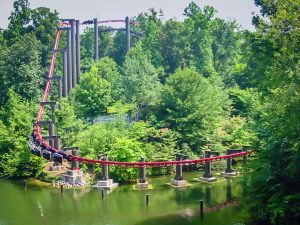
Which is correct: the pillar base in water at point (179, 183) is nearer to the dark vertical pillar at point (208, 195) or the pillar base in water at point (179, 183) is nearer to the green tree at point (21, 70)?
the dark vertical pillar at point (208, 195)

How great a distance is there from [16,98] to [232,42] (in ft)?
86.3

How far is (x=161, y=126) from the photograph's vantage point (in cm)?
3081

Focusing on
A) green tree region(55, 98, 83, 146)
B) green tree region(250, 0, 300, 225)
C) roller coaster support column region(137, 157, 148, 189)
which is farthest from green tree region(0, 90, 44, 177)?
green tree region(250, 0, 300, 225)

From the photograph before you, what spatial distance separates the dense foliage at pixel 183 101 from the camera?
13.3 metres

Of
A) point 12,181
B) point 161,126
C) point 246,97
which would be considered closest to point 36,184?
point 12,181

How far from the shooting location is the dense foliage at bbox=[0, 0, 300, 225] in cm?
1328

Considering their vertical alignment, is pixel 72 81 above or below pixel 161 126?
above

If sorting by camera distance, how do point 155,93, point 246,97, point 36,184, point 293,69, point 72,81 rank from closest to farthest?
1. point 293,69
2. point 36,184
3. point 155,93
4. point 246,97
5. point 72,81

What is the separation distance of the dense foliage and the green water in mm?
2962

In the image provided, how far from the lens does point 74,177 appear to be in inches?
1024

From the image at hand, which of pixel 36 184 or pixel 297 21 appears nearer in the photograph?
pixel 297 21

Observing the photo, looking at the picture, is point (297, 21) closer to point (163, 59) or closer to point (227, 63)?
point (163, 59)

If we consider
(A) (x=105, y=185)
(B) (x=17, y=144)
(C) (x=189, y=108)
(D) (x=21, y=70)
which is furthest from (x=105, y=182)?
(D) (x=21, y=70)

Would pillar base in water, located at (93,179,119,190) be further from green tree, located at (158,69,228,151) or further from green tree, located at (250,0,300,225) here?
green tree, located at (250,0,300,225)
